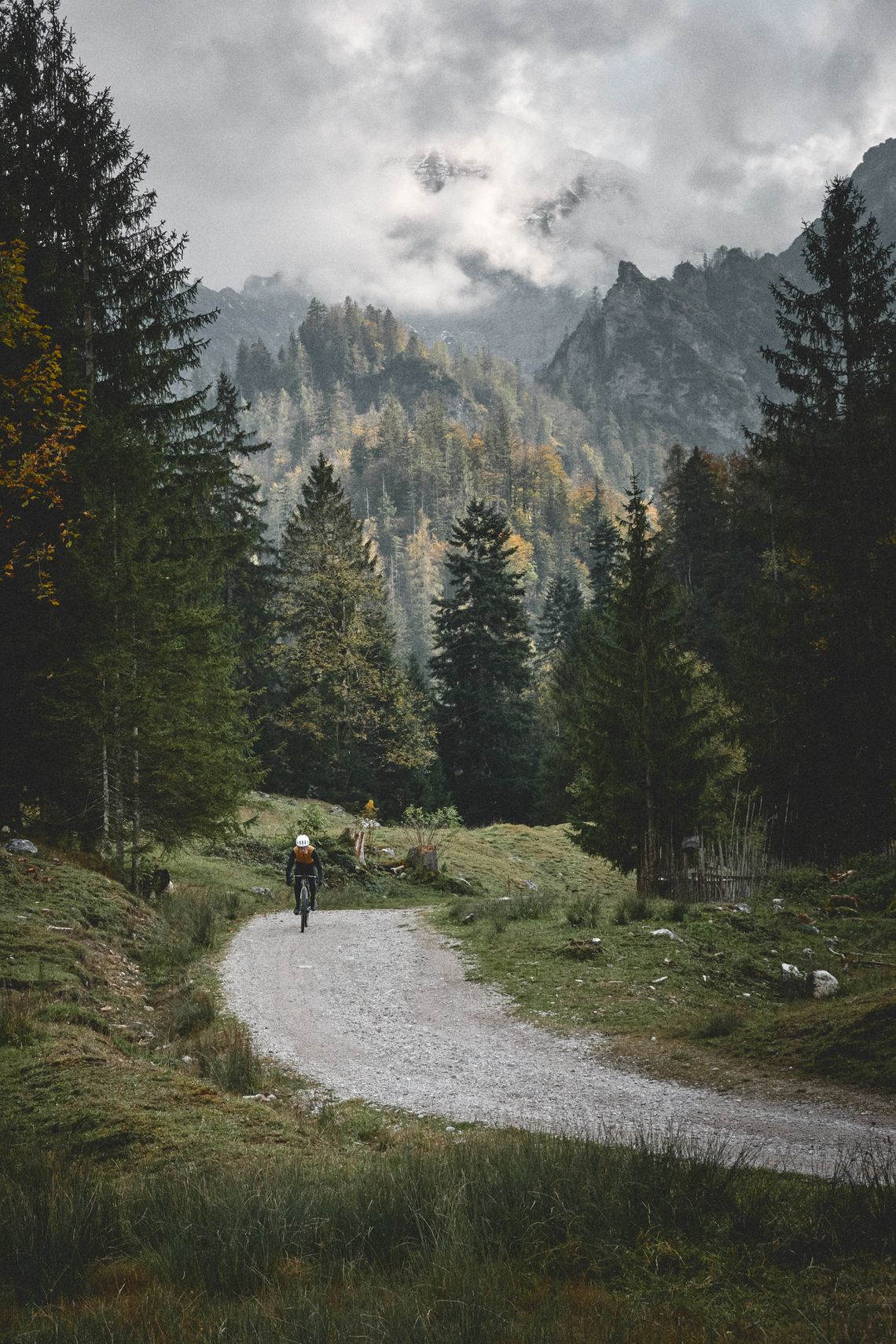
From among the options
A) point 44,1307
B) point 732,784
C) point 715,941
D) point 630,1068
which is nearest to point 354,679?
point 732,784

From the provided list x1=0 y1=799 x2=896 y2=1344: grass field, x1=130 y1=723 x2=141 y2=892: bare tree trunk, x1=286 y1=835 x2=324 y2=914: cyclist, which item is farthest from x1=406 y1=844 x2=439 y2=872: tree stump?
x1=0 y1=799 x2=896 y2=1344: grass field

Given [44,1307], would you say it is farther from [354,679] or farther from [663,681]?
[354,679]

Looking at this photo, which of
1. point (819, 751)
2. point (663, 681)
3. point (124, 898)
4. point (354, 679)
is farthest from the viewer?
point (354, 679)

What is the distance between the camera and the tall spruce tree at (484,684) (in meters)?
48.1

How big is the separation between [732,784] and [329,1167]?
19608 mm

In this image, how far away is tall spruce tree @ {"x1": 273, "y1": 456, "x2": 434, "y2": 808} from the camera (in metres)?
40.7

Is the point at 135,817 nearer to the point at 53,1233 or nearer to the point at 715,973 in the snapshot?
the point at 715,973

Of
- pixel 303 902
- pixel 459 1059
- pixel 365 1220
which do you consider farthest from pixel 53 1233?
pixel 303 902

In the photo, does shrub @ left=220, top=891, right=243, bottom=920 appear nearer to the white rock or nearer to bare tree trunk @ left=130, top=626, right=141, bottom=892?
bare tree trunk @ left=130, top=626, right=141, bottom=892

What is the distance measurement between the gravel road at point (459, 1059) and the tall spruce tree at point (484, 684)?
34.1 meters

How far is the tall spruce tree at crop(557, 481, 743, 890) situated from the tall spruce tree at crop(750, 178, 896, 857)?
1.54 metres

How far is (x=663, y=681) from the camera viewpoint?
62.0 ft

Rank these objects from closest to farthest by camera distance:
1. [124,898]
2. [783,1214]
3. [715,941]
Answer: [783,1214] < [715,941] < [124,898]

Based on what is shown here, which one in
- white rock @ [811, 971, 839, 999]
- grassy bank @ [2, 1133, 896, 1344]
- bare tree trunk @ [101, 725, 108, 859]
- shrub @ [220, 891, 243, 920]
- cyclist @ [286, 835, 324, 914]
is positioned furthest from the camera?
shrub @ [220, 891, 243, 920]
